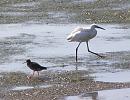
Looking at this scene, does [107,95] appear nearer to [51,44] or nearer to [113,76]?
[113,76]

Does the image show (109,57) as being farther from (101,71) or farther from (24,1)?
(24,1)

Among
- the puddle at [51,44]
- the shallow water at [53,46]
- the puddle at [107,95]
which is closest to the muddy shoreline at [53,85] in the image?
the puddle at [107,95]

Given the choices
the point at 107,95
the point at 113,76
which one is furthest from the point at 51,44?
the point at 107,95

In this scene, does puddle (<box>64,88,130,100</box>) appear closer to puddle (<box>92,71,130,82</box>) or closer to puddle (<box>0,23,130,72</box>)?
puddle (<box>92,71,130,82</box>)

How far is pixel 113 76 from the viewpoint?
16.6 meters

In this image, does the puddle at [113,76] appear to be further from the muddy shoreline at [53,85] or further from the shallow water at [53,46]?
the shallow water at [53,46]

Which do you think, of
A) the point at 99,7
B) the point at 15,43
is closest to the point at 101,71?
the point at 15,43

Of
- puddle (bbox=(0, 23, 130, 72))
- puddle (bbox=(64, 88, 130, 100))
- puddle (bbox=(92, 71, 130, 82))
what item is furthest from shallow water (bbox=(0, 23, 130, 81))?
puddle (bbox=(64, 88, 130, 100))

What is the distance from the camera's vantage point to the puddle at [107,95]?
552 inches

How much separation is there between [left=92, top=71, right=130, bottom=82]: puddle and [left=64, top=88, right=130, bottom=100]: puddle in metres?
1.23

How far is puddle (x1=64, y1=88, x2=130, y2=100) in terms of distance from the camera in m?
14.0

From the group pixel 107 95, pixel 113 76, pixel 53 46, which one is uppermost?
pixel 53 46

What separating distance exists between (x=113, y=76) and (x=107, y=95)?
2314 mm

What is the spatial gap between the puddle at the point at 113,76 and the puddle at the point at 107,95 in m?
1.23
